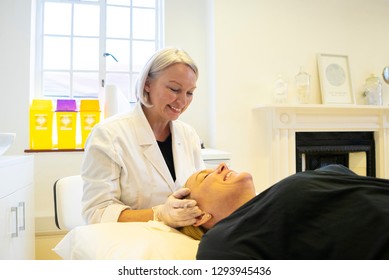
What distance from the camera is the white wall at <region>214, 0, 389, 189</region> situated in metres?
2.57

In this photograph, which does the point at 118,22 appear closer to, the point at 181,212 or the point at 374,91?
the point at 181,212

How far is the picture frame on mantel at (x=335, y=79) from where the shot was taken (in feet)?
9.01

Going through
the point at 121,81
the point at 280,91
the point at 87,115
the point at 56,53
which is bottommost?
the point at 87,115

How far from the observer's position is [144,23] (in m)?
2.75

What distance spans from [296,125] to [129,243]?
2189 mm

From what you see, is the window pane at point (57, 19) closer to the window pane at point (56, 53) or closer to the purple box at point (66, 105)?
the window pane at point (56, 53)

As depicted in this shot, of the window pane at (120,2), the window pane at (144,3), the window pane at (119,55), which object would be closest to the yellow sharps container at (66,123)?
the window pane at (119,55)

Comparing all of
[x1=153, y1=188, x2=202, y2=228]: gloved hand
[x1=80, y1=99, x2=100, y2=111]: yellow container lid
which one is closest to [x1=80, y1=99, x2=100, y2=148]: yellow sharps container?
[x1=80, y1=99, x2=100, y2=111]: yellow container lid

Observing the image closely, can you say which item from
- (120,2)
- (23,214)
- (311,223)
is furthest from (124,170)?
(120,2)

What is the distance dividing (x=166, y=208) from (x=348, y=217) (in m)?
0.53

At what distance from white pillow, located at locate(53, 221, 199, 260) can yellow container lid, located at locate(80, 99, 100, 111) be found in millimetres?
1627

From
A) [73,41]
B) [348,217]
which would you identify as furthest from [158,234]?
[73,41]

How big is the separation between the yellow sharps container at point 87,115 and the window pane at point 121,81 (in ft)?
1.18
